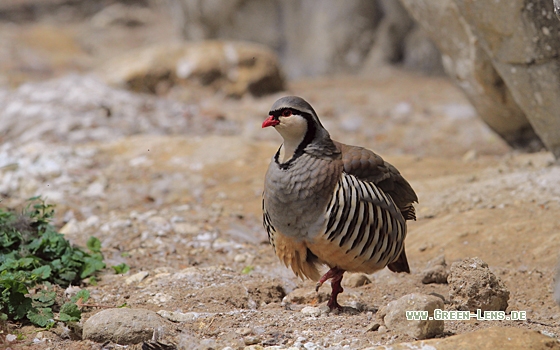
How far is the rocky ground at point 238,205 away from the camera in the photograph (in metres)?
3.32

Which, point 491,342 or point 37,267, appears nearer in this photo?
point 491,342

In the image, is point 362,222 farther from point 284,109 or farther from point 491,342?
point 491,342

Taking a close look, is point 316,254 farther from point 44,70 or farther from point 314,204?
point 44,70

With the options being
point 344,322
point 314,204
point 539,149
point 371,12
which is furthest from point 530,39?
point 371,12

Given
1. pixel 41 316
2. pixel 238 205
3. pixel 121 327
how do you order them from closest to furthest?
pixel 121 327 → pixel 41 316 → pixel 238 205

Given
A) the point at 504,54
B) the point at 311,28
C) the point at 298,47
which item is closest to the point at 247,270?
the point at 504,54

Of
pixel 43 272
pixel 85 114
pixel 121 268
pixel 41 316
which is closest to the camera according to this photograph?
pixel 41 316

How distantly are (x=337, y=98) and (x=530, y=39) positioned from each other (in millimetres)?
5893

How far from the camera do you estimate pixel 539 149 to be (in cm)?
705

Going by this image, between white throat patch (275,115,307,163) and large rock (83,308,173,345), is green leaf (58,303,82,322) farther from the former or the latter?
white throat patch (275,115,307,163)

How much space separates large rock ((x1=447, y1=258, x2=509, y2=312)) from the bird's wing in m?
0.57

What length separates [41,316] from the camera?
337cm

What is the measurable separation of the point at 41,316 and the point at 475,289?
7.32ft

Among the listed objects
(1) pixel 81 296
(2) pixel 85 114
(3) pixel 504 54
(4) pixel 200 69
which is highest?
(3) pixel 504 54
